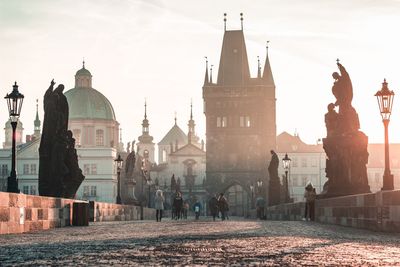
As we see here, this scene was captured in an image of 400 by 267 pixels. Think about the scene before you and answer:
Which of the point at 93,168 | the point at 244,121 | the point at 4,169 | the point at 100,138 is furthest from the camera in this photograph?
the point at 100,138

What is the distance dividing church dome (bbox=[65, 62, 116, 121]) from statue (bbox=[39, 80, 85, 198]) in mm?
91600

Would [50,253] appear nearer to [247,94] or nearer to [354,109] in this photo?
[354,109]

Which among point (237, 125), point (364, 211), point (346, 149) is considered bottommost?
point (364, 211)

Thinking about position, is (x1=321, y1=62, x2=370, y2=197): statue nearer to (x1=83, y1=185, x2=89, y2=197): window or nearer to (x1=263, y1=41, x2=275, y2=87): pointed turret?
(x1=83, y1=185, x2=89, y2=197): window

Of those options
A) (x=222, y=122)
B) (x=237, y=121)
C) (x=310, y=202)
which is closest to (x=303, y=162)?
(x=237, y=121)

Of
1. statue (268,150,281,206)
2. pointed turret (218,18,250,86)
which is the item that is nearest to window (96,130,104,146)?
pointed turret (218,18,250,86)

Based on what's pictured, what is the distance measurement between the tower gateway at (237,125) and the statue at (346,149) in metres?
83.9

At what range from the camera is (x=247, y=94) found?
112312mm

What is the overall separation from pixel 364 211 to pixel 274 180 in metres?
29.1

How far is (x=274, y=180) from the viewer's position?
46.1 metres

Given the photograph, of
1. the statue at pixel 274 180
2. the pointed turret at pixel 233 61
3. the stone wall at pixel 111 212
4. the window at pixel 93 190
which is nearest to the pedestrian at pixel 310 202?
the stone wall at pixel 111 212

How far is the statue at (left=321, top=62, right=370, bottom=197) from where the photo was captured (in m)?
22.7

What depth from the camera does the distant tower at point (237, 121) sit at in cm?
10969

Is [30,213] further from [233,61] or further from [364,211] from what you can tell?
[233,61]
